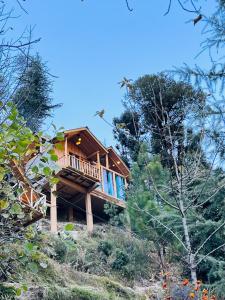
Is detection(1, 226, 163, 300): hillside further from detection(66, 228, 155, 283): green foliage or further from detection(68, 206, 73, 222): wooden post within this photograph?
detection(68, 206, 73, 222): wooden post

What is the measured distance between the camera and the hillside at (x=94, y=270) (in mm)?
6801

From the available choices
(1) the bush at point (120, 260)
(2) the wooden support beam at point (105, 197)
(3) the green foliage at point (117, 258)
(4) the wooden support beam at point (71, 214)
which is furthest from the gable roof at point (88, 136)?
(1) the bush at point (120, 260)

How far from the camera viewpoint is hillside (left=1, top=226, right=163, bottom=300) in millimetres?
6801

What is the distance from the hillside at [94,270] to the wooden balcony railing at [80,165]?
2663 millimetres

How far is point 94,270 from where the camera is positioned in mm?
10453

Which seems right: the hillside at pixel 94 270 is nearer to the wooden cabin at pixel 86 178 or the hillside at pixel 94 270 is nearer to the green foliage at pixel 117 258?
the green foliage at pixel 117 258

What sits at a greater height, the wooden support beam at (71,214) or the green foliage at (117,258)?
the wooden support beam at (71,214)

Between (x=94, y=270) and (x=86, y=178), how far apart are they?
6919mm

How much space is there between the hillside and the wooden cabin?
2.39 meters

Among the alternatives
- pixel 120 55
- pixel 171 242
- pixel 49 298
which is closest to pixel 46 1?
pixel 120 55

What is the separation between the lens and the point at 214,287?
7926mm

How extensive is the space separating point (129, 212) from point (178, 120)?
4.95 metres

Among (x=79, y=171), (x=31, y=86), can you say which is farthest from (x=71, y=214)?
(x=31, y=86)

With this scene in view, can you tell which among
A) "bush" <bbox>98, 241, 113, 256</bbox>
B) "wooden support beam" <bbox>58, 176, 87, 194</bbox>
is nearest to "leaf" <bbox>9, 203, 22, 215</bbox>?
"bush" <bbox>98, 241, 113, 256</bbox>
